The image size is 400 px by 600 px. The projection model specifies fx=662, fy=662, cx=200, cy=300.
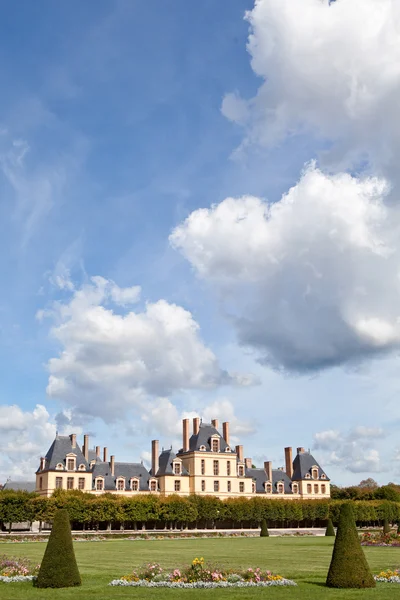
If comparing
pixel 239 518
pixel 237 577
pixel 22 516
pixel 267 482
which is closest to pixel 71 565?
pixel 237 577

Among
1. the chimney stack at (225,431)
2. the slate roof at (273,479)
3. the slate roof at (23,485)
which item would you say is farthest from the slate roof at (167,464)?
the slate roof at (23,485)

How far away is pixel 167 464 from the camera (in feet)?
230

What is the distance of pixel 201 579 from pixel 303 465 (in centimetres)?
6522

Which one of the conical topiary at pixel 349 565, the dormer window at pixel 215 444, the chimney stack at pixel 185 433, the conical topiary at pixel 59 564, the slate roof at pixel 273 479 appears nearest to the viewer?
Result: the conical topiary at pixel 349 565

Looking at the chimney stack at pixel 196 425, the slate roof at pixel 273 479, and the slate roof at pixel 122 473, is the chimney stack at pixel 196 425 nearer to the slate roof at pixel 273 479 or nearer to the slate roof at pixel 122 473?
the slate roof at pixel 122 473

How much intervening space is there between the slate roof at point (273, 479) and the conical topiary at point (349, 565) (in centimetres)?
6164

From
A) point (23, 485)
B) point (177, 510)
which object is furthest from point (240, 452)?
point (23, 485)

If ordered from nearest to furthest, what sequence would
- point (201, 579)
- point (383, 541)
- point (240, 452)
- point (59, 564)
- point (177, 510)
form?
point (59, 564), point (201, 579), point (383, 541), point (177, 510), point (240, 452)

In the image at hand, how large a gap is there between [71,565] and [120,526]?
46938 mm

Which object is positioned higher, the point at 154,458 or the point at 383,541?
the point at 154,458

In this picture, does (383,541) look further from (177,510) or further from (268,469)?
(268,469)

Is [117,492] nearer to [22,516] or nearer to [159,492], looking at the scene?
[159,492]

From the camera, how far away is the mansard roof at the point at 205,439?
71.4m

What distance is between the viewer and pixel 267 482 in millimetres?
76062
